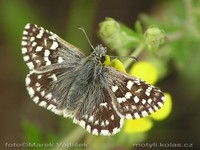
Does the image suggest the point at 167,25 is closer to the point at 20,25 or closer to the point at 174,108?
the point at 174,108

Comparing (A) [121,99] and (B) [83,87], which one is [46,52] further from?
(A) [121,99]

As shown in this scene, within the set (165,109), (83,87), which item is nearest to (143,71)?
(165,109)

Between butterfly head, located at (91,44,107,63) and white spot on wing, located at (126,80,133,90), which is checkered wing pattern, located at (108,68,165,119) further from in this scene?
butterfly head, located at (91,44,107,63)

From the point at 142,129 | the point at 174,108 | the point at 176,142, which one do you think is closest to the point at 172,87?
the point at 174,108

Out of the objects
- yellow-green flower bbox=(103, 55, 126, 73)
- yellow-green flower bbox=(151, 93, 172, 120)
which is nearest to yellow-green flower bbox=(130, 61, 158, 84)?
yellow-green flower bbox=(151, 93, 172, 120)

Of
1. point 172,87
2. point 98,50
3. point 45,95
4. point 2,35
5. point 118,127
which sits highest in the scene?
point 2,35

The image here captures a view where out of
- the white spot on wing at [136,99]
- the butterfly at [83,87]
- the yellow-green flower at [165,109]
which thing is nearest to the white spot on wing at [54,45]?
the butterfly at [83,87]

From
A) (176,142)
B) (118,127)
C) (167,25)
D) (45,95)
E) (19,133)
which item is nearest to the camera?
(118,127)
